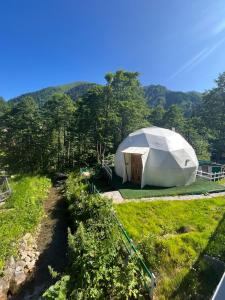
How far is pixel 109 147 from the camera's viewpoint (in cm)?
2583

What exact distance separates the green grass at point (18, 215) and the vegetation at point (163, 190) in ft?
16.4

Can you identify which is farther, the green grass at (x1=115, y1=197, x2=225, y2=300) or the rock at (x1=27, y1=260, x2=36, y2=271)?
the rock at (x1=27, y1=260, x2=36, y2=271)

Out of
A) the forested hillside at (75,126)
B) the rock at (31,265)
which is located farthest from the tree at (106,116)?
the rock at (31,265)

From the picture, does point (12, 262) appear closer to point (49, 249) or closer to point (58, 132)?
point (49, 249)

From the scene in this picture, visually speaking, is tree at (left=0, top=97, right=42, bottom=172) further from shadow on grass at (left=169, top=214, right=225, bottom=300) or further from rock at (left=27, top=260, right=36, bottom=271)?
shadow on grass at (left=169, top=214, right=225, bottom=300)

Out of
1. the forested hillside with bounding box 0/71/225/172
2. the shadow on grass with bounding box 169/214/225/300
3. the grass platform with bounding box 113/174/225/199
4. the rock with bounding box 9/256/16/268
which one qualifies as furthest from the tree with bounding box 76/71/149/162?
the shadow on grass with bounding box 169/214/225/300

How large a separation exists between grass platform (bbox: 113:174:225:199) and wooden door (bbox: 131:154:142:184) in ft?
1.65

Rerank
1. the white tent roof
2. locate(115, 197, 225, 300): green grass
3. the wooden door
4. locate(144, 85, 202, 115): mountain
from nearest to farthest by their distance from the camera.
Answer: locate(115, 197, 225, 300): green grass
the white tent roof
the wooden door
locate(144, 85, 202, 115): mountain

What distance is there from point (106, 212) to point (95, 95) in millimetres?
18278

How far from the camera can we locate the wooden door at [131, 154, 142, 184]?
45.2ft

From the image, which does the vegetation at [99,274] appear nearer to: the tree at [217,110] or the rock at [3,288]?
the rock at [3,288]

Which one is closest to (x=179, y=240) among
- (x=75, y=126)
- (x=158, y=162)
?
(x=158, y=162)

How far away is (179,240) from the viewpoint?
6.87m

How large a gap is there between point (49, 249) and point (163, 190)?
7039mm
